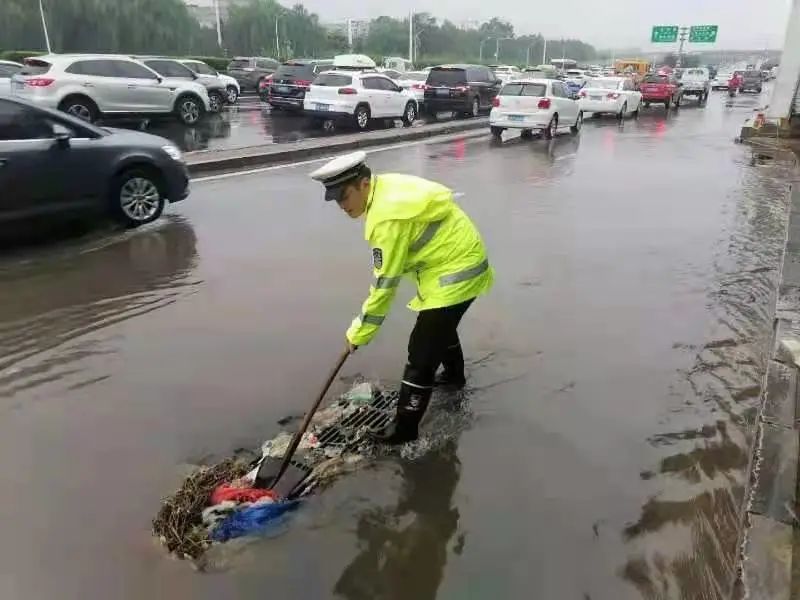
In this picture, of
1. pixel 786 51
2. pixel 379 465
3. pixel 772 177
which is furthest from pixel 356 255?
pixel 786 51

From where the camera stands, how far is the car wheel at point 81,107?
44.7ft

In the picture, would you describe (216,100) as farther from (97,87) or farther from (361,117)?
(97,87)

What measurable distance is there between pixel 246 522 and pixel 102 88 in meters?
13.4

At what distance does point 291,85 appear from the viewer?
19.8m

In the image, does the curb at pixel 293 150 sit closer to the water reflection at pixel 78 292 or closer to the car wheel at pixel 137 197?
the car wheel at pixel 137 197

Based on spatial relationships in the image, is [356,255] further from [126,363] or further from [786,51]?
[786,51]

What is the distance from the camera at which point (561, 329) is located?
522 centimetres

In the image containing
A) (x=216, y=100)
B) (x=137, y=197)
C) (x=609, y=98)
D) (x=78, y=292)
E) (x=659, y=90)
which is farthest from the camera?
(x=659, y=90)

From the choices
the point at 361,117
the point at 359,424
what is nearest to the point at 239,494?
the point at 359,424

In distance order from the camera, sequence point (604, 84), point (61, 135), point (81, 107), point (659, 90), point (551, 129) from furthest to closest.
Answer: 1. point (659, 90)
2. point (604, 84)
3. point (551, 129)
4. point (81, 107)
5. point (61, 135)

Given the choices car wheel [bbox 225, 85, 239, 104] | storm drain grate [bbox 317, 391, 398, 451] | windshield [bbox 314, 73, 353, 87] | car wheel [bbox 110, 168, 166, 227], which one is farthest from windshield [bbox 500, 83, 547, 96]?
storm drain grate [bbox 317, 391, 398, 451]

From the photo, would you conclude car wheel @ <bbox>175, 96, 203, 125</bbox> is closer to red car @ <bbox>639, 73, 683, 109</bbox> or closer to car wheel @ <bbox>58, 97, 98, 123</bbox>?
car wheel @ <bbox>58, 97, 98, 123</bbox>

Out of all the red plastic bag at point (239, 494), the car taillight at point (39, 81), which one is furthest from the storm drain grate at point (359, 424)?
the car taillight at point (39, 81)

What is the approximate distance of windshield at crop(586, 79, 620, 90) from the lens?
81.5 ft
